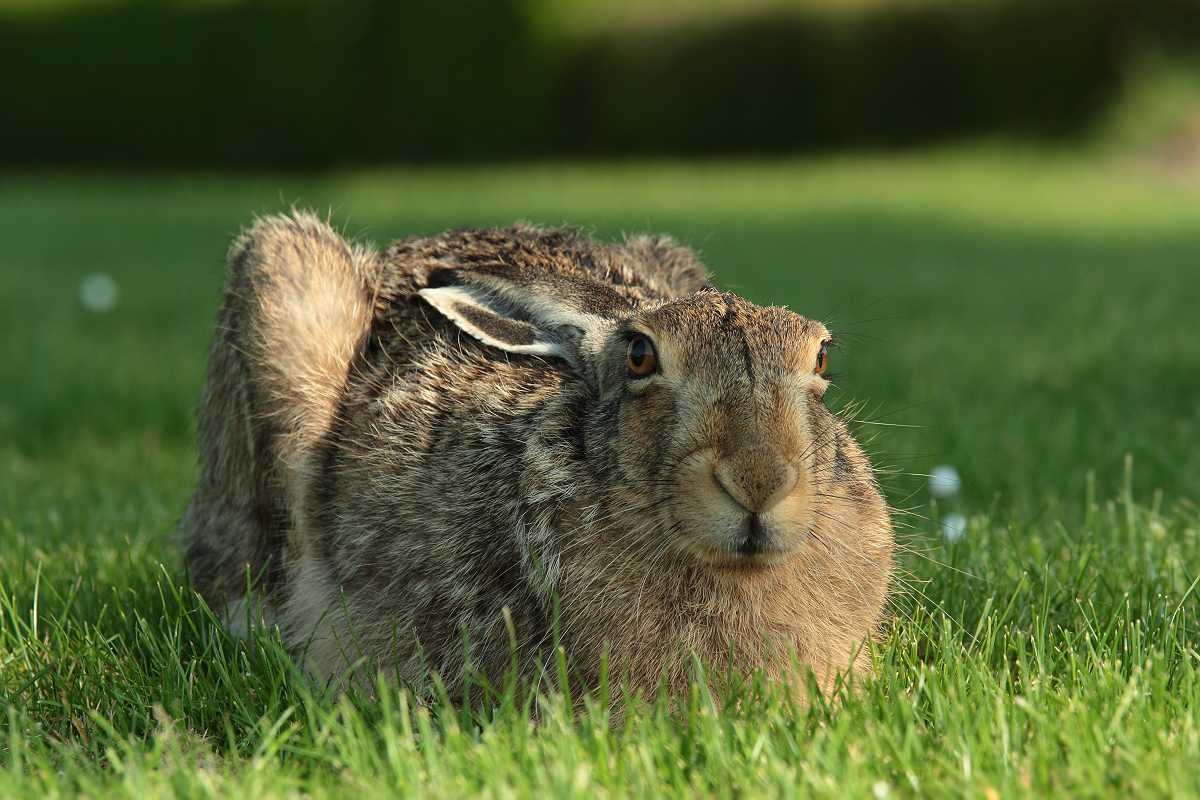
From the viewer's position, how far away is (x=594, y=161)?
792 inches

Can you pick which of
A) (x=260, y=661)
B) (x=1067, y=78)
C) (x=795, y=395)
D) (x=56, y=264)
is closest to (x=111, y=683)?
(x=260, y=661)

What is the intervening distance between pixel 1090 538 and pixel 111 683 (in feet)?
9.33

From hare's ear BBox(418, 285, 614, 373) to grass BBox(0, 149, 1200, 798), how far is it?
2.39 ft

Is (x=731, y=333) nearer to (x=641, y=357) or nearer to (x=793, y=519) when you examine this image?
(x=641, y=357)

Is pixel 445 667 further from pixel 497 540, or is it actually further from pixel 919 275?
pixel 919 275

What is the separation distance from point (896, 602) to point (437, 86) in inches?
727

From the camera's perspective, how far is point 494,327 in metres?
3.16

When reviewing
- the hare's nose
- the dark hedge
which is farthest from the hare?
the dark hedge

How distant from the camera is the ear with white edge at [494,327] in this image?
3.12m

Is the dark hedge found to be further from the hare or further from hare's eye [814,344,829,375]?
hare's eye [814,344,829,375]

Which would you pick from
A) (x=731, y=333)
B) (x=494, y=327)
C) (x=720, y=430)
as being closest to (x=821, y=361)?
(x=731, y=333)

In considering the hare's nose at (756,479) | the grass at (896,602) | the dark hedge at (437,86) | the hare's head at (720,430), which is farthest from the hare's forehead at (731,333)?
the dark hedge at (437,86)

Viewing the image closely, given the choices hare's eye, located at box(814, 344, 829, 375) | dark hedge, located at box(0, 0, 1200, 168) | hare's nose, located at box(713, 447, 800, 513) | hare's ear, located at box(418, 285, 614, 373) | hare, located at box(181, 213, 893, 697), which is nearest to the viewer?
hare's nose, located at box(713, 447, 800, 513)

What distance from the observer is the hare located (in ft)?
8.57
